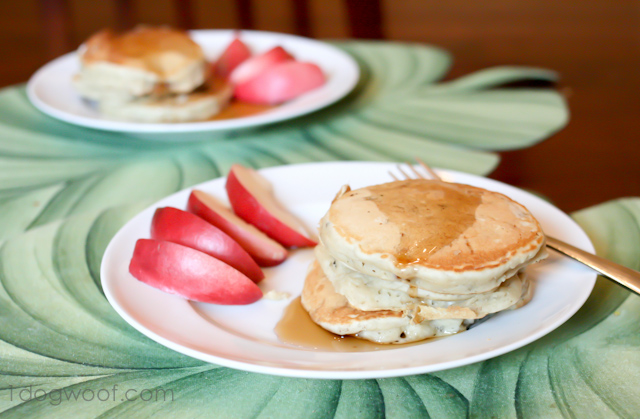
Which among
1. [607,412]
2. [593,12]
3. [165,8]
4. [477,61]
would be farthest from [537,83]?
[165,8]

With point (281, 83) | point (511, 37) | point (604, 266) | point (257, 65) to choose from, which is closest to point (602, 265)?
point (604, 266)

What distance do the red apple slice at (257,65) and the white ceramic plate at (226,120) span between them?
0.52 ft

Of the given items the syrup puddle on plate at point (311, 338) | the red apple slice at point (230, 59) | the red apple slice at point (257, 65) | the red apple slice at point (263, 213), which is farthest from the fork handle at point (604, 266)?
the red apple slice at point (230, 59)

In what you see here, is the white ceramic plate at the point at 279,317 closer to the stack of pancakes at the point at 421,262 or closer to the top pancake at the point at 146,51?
the stack of pancakes at the point at 421,262

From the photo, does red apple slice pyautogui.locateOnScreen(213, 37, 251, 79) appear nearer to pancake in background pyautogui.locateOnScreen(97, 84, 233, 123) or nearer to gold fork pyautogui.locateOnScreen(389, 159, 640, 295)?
pancake in background pyautogui.locateOnScreen(97, 84, 233, 123)

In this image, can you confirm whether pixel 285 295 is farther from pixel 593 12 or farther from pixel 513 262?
pixel 593 12

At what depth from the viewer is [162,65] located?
1.66 metres

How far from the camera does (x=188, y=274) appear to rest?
37.2 inches

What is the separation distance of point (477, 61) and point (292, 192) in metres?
1.08

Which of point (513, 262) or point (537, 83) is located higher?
point (513, 262)

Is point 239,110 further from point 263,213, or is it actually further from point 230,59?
point 263,213

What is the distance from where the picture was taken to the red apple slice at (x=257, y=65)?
73.9 inches

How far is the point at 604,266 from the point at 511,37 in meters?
1.60

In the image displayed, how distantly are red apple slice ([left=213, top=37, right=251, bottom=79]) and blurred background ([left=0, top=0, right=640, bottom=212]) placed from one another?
0.52m
